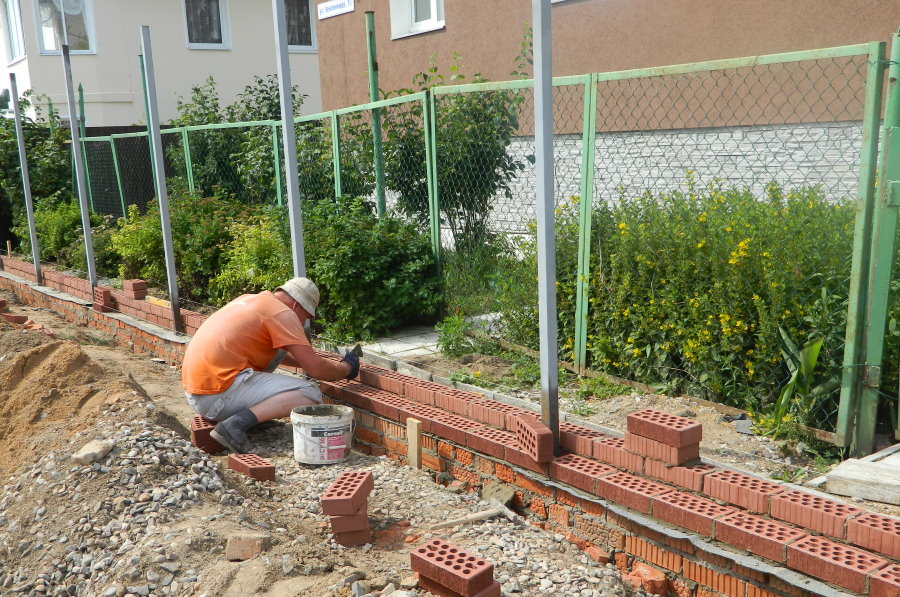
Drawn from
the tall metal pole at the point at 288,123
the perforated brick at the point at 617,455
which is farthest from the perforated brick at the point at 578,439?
the tall metal pole at the point at 288,123

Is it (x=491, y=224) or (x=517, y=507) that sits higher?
(x=491, y=224)

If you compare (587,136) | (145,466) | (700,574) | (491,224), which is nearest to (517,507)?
(700,574)

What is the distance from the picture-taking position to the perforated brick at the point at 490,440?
4094 millimetres

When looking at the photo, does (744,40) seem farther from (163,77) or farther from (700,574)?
(163,77)

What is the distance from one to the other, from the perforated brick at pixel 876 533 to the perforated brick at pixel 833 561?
6cm

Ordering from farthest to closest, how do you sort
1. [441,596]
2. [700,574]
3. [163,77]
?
[163,77], [700,574], [441,596]

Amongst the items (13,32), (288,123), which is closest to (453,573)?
(288,123)

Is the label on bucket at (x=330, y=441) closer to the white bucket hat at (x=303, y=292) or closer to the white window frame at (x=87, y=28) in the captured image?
the white bucket hat at (x=303, y=292)

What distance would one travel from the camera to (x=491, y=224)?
663 cm

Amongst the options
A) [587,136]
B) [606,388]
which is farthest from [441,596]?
[587,136]

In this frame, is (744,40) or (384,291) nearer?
(384,291)

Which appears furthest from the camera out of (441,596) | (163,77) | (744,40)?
(163,77)

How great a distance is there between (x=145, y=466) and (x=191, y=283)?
523cm

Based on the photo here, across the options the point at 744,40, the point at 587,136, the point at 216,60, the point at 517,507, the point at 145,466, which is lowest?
the point at 517,507
